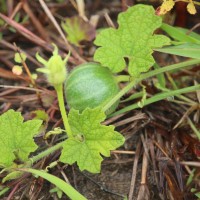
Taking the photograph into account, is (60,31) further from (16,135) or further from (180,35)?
(16,135)

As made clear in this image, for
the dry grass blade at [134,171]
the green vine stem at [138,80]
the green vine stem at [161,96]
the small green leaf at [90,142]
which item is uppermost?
the small green leaf at [90,142]

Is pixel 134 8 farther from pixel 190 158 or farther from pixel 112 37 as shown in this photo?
pixel 190 158

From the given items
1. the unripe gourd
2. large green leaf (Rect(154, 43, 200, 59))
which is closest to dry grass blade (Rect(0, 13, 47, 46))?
the unripe gourd

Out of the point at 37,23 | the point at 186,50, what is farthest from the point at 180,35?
the point at 37,23

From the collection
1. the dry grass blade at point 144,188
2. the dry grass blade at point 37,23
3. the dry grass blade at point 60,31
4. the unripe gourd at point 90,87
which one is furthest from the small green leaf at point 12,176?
the dry grass blade at point 37,23

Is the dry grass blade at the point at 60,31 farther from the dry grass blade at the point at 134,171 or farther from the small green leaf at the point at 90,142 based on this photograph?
the small green leaf at the point at 90,142

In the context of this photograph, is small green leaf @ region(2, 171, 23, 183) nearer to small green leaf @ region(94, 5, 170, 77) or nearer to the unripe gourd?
the unripe gourd
